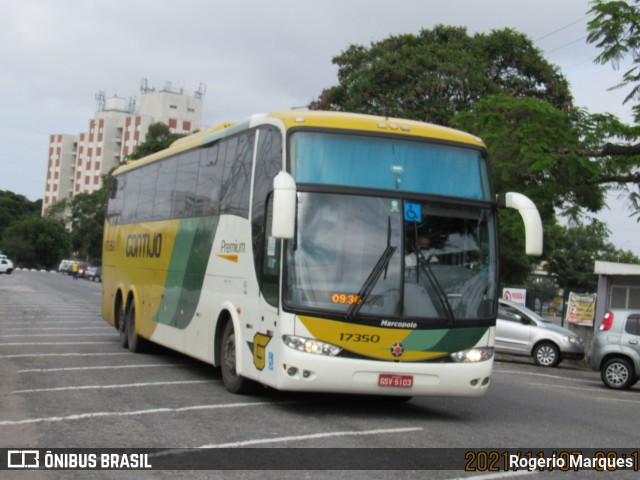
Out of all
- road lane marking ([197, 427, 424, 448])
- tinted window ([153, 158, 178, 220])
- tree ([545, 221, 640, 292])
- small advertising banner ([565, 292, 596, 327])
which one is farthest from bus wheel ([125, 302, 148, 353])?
tree ([545, 221, 640, 292])

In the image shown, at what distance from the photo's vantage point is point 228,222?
12094 millimetres

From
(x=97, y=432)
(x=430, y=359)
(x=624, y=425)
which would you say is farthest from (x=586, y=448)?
(x=97, y=432)

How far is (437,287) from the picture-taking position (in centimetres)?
1014

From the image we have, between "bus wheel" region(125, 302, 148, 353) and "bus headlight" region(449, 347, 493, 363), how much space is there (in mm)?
8239

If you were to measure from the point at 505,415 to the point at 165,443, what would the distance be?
5.01 meters

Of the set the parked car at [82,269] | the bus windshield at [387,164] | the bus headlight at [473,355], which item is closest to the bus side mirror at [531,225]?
the bus windshield at [387,164]

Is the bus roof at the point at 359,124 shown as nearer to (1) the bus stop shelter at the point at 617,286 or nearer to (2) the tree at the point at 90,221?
(1) the bus stop shelter at the point at 617,286

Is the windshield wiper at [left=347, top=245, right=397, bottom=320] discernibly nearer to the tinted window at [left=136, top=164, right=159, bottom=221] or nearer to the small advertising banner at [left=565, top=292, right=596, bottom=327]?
the tinted window at [left=136, top=164, right=159, bottom=221]

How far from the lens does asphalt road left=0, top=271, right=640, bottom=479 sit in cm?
777

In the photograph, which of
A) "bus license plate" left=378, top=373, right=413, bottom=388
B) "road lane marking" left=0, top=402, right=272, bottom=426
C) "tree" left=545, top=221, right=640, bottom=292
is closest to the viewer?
"road lane marking" left=0, top=402, right=272, bottom=426

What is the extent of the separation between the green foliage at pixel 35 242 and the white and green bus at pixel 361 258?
107 meters

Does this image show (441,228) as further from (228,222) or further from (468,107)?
(468,107)

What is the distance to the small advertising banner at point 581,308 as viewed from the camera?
28.7 meters

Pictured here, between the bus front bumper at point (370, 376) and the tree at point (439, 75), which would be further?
the tree at point (439, 75)
